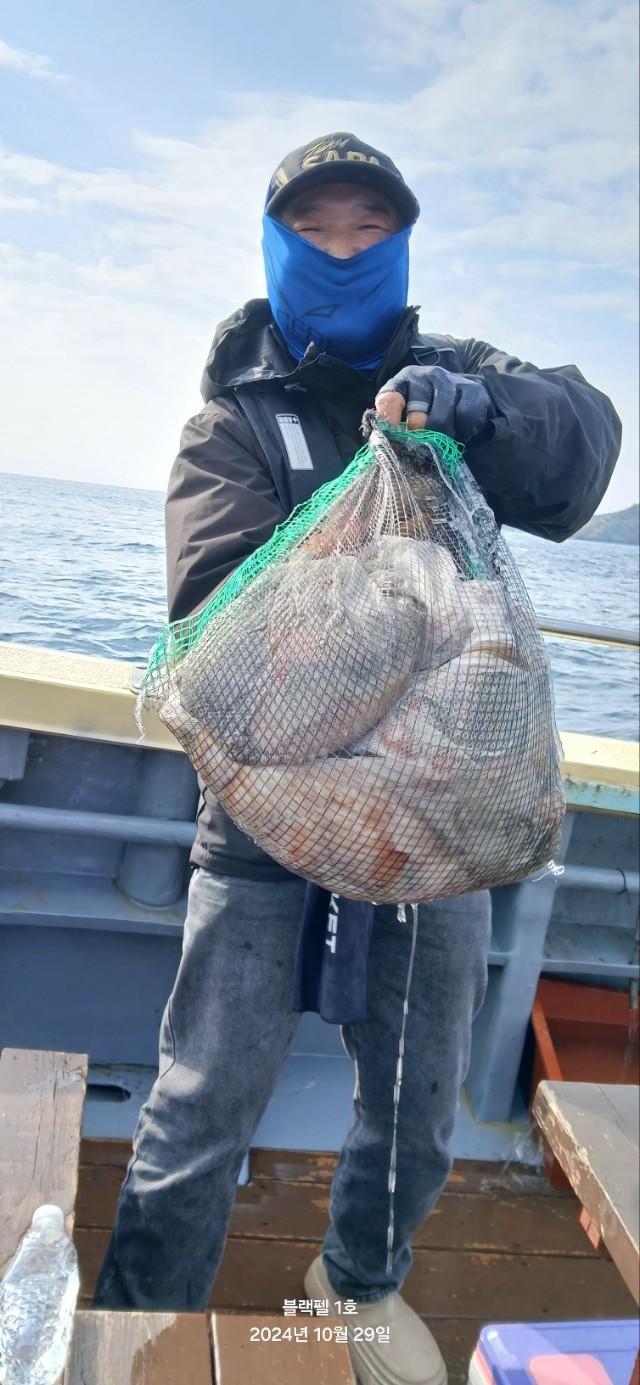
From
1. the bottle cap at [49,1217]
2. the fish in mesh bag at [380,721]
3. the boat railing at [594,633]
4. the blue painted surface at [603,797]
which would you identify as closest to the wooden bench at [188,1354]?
the bottle cap at [49,1217]

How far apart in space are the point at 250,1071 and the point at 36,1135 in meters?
0.58

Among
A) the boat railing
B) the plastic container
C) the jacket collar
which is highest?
the jacket collar

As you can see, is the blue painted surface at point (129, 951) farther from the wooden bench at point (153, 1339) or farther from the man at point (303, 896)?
the wooden bench at point (153, 1339)

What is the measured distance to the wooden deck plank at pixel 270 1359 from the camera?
1299mm

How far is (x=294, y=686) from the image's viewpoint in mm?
1467

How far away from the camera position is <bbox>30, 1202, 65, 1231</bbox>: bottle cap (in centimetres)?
143

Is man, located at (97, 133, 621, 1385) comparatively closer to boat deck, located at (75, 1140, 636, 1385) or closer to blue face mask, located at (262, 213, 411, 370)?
blue face mask, located at (262, 213, 411, 370)

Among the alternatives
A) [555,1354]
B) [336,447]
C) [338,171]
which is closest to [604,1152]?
[555,1354]

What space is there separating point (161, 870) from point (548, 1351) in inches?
66.4

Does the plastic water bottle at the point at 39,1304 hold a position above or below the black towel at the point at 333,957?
below

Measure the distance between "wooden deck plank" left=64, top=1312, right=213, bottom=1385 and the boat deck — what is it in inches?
44.8

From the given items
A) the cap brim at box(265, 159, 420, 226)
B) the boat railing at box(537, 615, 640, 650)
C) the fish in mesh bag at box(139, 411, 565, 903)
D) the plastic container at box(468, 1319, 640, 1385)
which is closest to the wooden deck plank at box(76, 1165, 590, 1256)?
the plastic container at box(468, 1319, 640, 1385)

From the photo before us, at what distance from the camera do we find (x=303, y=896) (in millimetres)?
2127

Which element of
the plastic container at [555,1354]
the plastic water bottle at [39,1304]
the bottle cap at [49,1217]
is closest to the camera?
the plastic water bottle at [39,1304]
